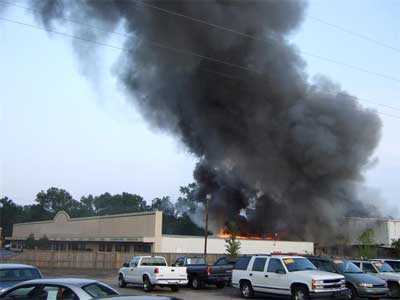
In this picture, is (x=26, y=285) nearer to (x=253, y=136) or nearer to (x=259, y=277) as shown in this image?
(x=259, y=277)

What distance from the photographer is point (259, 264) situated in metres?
18.8

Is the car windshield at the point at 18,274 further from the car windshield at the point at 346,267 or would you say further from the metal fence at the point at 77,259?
the metal fence at the point at 77,259

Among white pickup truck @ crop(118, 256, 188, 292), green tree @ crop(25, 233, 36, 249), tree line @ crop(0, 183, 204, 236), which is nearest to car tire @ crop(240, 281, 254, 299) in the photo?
white pickup truck @ crop(118, 256, 188, 292)

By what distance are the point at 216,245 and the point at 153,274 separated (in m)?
30.4

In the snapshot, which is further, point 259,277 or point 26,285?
point 259,277

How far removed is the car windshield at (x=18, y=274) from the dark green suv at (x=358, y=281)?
9.87 meters

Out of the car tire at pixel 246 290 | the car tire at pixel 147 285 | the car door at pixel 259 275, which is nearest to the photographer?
the car door at pixel 259 275

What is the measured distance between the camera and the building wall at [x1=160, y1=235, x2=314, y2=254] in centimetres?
4975

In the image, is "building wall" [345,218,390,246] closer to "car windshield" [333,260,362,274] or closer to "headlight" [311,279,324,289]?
"car windshield" [333,260,362,274]

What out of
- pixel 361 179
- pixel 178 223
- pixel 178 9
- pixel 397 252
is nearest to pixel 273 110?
pixel 361 179

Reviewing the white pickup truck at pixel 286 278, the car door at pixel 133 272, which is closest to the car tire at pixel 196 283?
the car door at pixel 133 272

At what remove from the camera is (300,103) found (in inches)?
2265

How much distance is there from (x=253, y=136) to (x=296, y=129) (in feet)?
19.4

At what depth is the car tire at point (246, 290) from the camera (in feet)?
62.2
